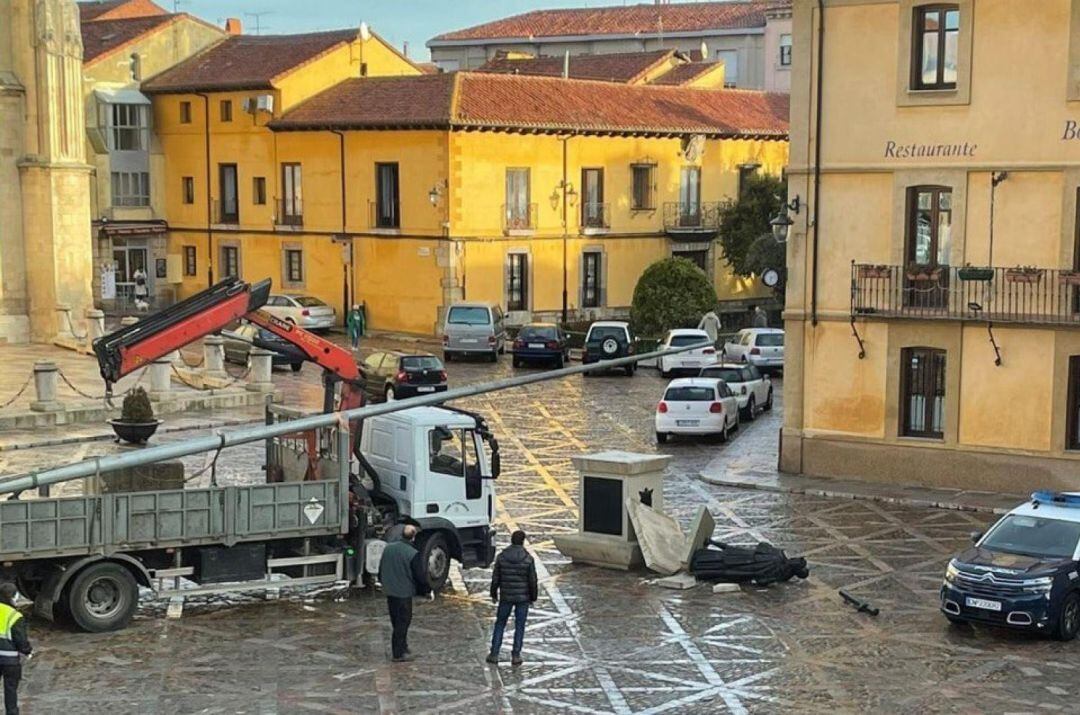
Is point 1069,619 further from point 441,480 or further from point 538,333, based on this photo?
point 538,333

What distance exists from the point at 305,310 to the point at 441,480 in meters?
34.2

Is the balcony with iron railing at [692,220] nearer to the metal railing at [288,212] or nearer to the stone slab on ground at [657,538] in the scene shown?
the metal railing at [288,212]

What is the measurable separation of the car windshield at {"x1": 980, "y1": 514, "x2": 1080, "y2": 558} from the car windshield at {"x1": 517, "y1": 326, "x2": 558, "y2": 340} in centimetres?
2803

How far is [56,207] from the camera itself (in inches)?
1984

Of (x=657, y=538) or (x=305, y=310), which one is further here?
(x=305, y=310)

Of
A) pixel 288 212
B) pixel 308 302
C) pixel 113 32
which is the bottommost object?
pixel 308 302

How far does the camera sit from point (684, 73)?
7138 cm

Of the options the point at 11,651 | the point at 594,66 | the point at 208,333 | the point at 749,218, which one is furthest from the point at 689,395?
the point at 594,66

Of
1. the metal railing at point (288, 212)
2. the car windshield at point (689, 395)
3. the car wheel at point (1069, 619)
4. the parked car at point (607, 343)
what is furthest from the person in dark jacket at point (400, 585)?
the metal railing at point (288, 212)

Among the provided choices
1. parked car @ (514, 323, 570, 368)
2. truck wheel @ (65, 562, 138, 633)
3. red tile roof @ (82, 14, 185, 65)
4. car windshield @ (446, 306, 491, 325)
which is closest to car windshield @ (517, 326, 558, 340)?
parked car @ (514, 323, 570, 368)

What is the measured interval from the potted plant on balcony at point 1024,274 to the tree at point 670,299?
2395cm

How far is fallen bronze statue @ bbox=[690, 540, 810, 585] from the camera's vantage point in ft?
73.2

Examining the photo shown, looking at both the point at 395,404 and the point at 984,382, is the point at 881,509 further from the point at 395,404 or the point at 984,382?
the point at 395,404

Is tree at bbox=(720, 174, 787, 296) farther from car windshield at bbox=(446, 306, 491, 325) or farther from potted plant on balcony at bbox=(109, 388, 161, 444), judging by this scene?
potted plant on balcony at bbox=(109, 388, 161, 444)
